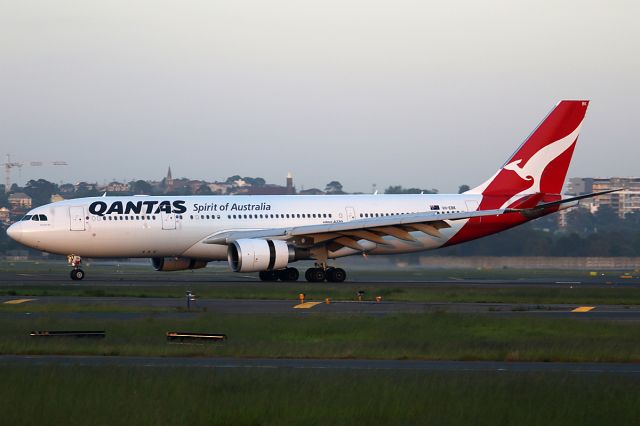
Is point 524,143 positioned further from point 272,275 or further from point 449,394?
point 449,394

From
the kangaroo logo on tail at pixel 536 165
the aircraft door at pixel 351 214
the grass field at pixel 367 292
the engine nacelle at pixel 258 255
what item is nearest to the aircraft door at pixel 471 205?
the kangaroo logo on tail at pixel 536 165

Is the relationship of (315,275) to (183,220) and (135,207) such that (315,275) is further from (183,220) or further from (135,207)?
(135,207)

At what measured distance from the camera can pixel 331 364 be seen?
1859 centimetres

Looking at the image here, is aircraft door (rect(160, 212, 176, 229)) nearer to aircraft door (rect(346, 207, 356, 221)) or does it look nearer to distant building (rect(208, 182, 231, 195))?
aircraft door (rect(346, 207, 356, 221))

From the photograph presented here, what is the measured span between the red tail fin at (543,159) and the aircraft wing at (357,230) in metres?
3.47

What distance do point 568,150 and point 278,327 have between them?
1128 inches

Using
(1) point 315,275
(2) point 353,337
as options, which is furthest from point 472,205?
(2) point 353,337

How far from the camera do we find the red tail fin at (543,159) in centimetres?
4862

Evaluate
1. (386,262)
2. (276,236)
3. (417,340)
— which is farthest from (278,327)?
(386,262)

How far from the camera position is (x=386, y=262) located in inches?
2233

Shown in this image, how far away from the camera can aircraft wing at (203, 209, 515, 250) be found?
43156mm

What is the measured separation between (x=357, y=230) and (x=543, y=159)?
10.7 m

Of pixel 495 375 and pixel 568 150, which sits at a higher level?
pixel 568 150

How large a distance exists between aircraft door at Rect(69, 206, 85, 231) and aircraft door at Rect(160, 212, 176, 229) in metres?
3.30
